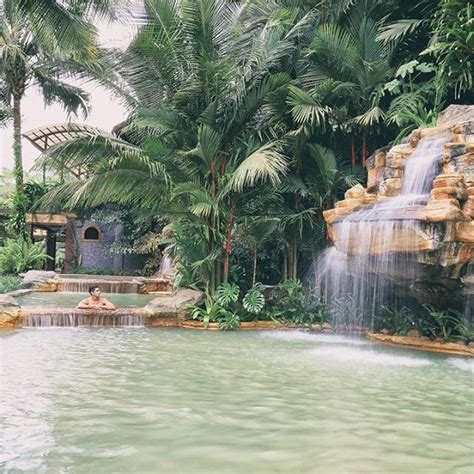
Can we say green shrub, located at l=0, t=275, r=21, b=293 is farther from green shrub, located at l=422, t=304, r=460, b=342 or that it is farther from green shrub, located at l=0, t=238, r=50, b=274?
green shrub, located at l=422, t=304, r=460, b=342

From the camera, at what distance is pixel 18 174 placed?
65.2 feet

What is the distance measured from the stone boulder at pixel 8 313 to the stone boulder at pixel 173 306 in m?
2.31

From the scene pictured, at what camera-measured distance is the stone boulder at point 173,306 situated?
402 inches

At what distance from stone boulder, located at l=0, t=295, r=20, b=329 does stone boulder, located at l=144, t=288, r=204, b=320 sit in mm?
2308

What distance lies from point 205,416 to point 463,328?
5.46 meters

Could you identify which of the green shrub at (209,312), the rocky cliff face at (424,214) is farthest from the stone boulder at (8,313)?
the rocky cliff face at (424,214)

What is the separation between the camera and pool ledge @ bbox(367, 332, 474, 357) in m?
8.12

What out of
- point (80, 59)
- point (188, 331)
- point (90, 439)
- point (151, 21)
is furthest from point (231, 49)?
point (90, 439)

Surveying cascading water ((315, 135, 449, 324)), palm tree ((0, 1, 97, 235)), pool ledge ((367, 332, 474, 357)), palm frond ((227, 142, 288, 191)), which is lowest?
pool ledge ((367, 332, 474, 357))

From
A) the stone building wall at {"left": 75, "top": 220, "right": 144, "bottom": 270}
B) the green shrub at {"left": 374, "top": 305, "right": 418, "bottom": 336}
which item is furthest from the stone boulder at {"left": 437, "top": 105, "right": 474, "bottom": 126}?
the stone building wall at {"left": 75, "top": 220, "right": 144, "bottom": 270}

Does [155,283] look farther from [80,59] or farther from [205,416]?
[205,416]

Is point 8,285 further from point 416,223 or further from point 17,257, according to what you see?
point 416,223

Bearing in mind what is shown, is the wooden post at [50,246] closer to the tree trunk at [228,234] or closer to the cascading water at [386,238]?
the tree trunk at [228,234]

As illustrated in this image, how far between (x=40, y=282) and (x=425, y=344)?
11939 millimetres
